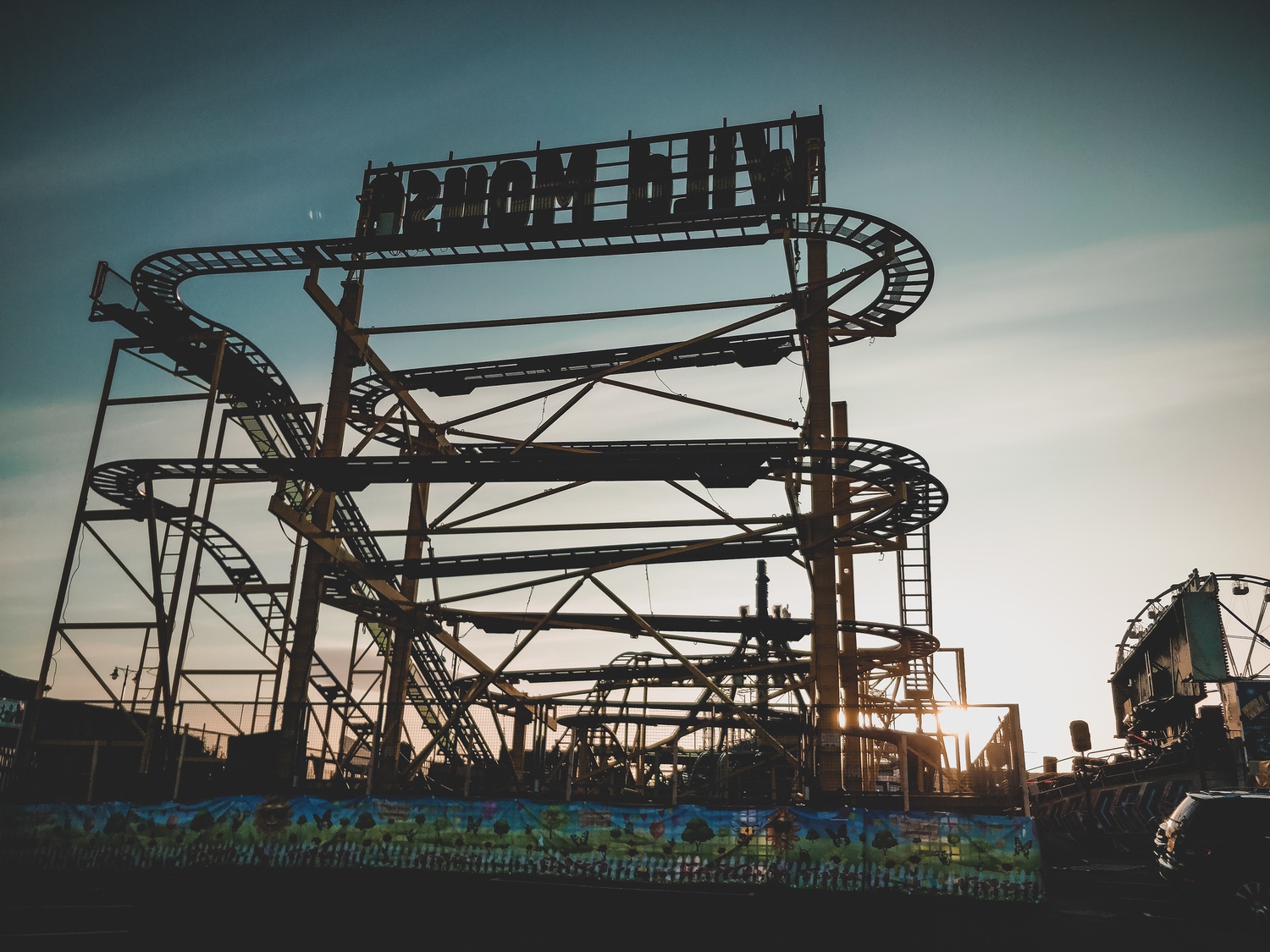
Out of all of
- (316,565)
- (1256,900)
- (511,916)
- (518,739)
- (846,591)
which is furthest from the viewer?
(846,591)

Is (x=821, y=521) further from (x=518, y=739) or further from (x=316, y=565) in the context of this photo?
(x=316, y=565)

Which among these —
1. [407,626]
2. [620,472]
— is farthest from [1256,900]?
[407,626]

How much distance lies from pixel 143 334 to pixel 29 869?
41.4 ft

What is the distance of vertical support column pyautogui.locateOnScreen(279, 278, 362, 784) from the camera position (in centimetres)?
1995

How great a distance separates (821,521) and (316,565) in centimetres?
1132

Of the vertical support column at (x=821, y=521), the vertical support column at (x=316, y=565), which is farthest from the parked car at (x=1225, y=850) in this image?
the vertical support column at (x=316, y=565)

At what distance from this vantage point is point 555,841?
15195mm

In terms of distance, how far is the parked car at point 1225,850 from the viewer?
1252 cm

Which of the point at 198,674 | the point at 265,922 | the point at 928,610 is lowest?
the point at 265,922

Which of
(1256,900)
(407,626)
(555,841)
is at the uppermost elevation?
(407,626)

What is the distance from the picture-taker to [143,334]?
23672 millimetres

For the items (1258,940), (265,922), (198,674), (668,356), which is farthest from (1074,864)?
(198,674)

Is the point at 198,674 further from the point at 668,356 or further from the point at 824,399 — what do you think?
the point at 824,399

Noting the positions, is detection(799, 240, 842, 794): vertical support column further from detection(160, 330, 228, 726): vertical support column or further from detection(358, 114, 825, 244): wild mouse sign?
detection(160, 330, 228, 726): vertical support column
